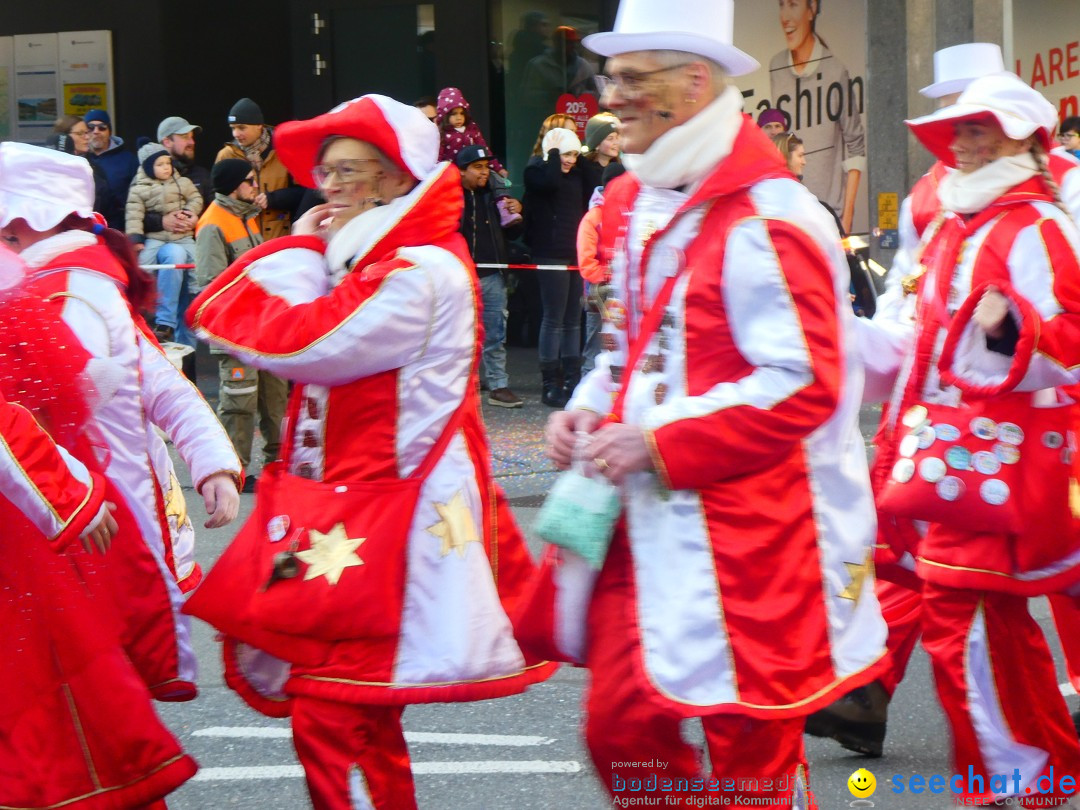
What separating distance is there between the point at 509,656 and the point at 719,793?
90cm

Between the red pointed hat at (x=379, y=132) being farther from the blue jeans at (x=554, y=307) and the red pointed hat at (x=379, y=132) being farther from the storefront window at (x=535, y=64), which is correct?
the storefront window at (x=535, y=64)

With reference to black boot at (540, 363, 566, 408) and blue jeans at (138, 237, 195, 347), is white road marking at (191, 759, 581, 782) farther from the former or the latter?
blue jeans at (138, 237, 195, 347)

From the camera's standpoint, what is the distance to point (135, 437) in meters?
4.10

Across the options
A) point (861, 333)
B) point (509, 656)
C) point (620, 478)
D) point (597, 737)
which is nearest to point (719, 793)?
point (597, 737)

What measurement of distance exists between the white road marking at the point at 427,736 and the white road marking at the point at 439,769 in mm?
199

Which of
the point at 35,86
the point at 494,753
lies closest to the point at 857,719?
the point at 494,753

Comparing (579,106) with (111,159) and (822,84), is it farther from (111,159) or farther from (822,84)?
(111,159)

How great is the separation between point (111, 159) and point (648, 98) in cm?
1178

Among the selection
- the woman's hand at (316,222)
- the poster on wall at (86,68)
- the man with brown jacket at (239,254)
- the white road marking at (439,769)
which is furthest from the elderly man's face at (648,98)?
the poster on wall at (86,68)

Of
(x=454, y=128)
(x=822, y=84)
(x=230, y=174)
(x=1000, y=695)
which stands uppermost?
(x=822, y=84)

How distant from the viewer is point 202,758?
16.9ft

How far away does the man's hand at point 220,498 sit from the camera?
13.3ft

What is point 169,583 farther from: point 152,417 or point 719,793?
point 719,793

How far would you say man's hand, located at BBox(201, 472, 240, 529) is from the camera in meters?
4.05
